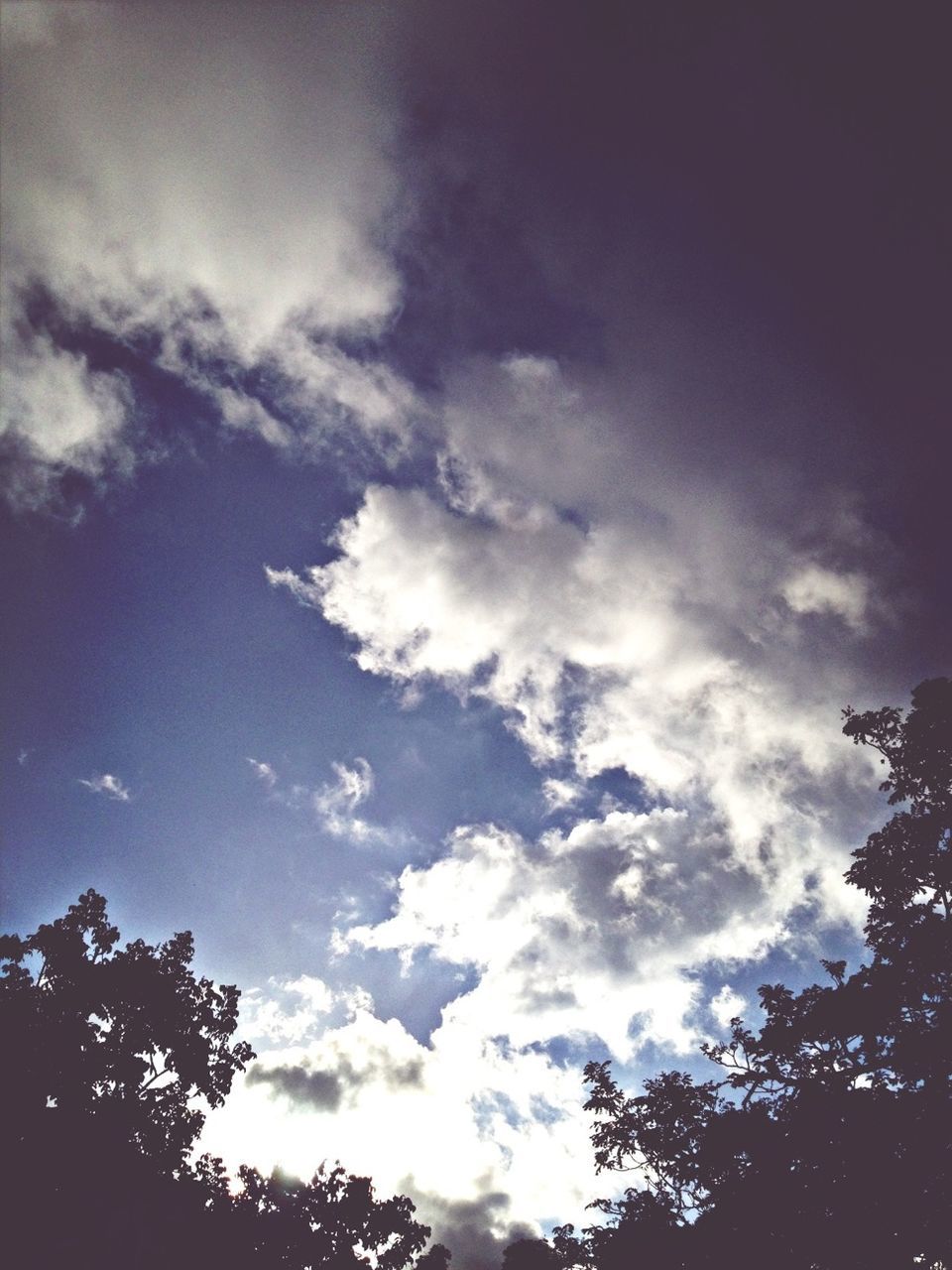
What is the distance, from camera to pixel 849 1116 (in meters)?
11.1

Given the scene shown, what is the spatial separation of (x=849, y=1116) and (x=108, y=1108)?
76.0 feet

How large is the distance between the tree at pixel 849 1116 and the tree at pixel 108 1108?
42.0 ft

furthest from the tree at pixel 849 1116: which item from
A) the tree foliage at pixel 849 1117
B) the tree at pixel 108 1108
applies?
the tree at pixel 108 1108

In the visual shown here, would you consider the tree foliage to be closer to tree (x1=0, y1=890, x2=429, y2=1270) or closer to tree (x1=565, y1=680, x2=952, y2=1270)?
tree (x1=565, y1=680, x2=952, y2=1270)

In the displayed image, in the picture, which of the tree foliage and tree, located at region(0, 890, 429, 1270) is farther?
tree, located at region(0, 890, 429, 1270)

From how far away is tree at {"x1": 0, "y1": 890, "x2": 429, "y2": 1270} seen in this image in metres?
15.3

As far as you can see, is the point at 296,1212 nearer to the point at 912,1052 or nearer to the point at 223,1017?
the point at 223,1017

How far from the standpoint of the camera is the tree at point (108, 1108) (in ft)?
50.1

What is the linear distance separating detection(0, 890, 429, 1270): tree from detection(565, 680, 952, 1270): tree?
42.0 ft

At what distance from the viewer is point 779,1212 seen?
11.3 meters

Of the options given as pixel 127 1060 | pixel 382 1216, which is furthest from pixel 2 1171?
pixel 382 1216

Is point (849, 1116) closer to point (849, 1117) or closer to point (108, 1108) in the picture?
point (849, 1117)

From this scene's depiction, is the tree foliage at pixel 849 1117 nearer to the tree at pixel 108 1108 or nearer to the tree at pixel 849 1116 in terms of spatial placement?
the tree at pixel 849 1116

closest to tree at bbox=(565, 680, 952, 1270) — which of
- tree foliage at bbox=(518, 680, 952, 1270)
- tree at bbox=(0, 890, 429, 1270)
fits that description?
tree foliage at bbox=(518, 680, 952, 1270)
